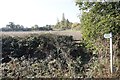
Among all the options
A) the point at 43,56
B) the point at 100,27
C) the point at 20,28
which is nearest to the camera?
the point at 100,27

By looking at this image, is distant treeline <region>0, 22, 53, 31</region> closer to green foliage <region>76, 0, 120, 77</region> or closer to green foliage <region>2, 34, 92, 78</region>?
green foliage <region>2, 34, 92, 78</region>

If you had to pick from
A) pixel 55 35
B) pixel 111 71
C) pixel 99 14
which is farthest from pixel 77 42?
pixel 111 71

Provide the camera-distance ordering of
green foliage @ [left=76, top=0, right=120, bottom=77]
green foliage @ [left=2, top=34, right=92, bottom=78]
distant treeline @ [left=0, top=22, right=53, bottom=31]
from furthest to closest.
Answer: distant treeline @ [left=0, top=22, right=53, bottom=31], green foliage @ [left=76, top=0, right=120, bottom=77], green foliage @ [left=2, top=34, right=92, bottom=78]

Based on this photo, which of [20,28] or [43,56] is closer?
[43,56]

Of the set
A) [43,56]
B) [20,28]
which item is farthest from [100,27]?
[20,28]

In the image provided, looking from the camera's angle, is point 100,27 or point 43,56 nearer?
point 100,27

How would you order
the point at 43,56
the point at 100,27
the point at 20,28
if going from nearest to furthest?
the point at 100,27
the point at 43,56
the point at 20,28

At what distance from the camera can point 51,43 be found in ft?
30.1

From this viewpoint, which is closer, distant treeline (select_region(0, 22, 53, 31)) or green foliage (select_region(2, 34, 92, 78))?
green foliage (select_region(2, 34, 92, 78))

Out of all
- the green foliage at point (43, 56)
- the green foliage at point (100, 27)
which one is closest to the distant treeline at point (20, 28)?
the green foliage at point (43, 56)

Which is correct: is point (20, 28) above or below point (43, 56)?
above

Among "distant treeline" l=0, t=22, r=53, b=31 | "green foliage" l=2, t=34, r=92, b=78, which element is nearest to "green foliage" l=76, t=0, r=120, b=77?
"green foliage" l=2, t=34, r=92, b=78

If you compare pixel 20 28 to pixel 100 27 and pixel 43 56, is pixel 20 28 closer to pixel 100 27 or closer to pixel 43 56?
pixel 43 56

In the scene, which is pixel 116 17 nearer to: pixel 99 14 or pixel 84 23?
pixel 99 14
